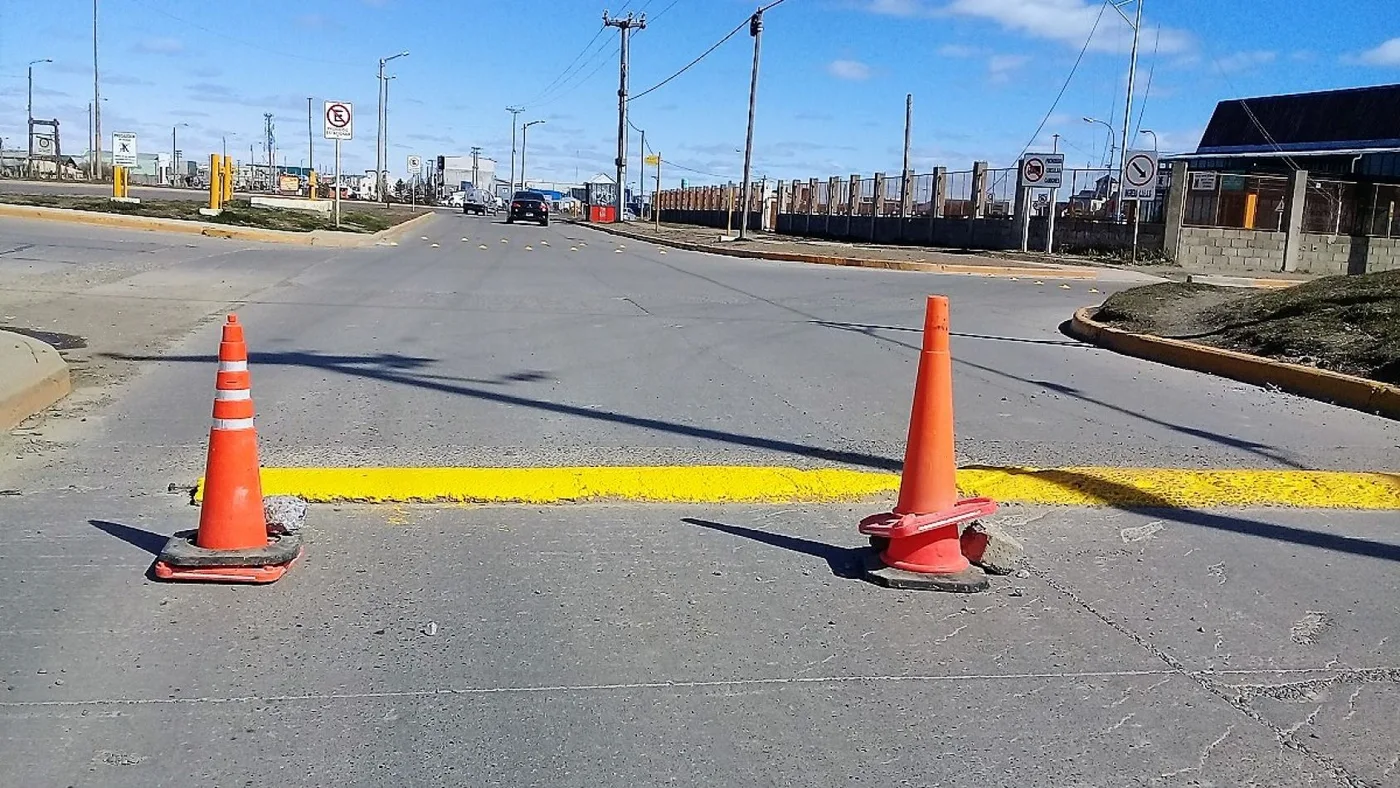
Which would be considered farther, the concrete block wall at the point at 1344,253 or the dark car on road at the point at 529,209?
the dark car on road at the point at 529,209

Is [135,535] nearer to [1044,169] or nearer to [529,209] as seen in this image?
[1044,169]

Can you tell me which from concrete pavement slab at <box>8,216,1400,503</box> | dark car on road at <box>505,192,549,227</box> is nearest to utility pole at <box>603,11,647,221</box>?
dark car on road at <box>505,192,549,227</box>

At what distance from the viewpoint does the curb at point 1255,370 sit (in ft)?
30.6

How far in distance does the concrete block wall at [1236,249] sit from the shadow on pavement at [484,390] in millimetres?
26333

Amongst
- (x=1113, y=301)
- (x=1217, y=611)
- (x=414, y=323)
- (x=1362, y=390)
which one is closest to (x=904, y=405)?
(x=1362, y=390)

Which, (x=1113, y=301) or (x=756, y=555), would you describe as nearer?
(x=756, y=555)

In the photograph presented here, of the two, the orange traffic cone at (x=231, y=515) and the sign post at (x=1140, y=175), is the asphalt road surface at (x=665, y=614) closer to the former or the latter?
the orange traffic cone at (x=231, y=515)

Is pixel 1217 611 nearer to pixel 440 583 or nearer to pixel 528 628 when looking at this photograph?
pixel 528 628

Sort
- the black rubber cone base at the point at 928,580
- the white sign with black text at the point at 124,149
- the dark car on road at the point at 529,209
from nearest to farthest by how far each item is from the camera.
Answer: the black rubber cone base at the point at 928,580 → the white sign with black text at the point at 124,149 → the dark car on road at the point at 529,209

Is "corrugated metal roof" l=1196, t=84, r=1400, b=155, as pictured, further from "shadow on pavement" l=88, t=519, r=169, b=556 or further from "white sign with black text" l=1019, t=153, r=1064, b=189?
"shadow on pavement" l=88, t=519, r=169, b=556

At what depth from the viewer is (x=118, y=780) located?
10.7ft

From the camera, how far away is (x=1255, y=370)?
10.9m

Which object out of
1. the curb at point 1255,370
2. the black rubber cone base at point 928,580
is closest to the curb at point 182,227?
→ the curb at point 1255,370

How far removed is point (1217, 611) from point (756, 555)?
1917 mm
